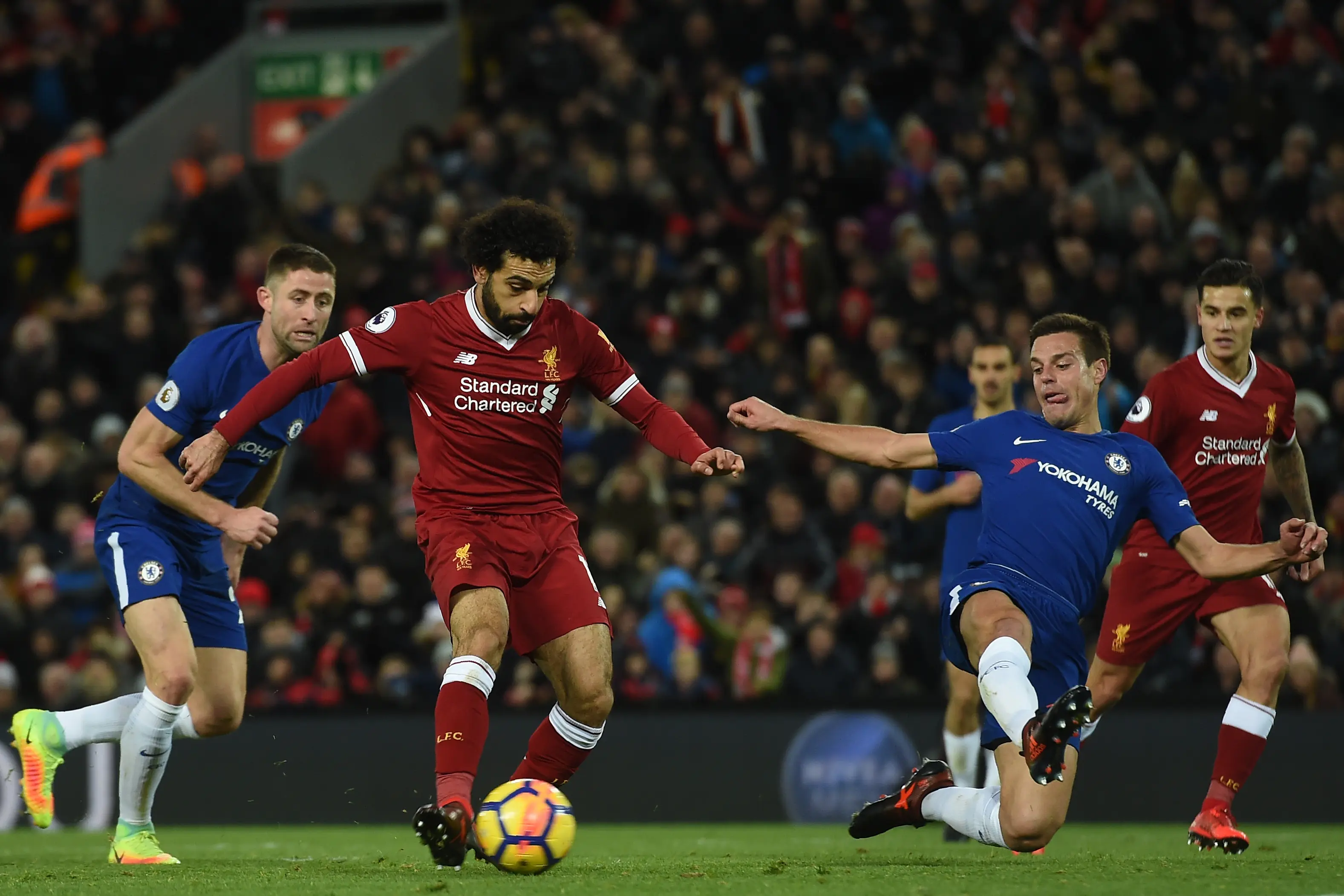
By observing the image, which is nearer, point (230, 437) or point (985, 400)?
point (230, 437)

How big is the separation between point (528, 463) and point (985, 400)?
311 cm

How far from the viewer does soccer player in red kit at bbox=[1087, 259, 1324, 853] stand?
8.25 meters

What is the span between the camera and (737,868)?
716 cm

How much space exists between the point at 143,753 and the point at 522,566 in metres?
2.05

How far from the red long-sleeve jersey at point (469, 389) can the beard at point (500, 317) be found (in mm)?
32

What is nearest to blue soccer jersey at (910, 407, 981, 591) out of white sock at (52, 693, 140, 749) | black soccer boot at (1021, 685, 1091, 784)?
black soccer boot at (1021, 685, 1091, 784)

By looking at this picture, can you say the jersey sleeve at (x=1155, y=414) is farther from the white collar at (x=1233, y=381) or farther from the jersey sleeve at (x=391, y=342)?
the jersey sleeve at (x=391, y=342)

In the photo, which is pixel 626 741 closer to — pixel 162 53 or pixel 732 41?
pixel 732 41

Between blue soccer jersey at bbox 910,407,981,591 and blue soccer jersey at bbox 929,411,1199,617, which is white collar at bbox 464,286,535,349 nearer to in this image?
blue soccer jersey at bbox 929,411,1199,617

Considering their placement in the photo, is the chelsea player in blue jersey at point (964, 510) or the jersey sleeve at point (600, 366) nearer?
the jersey sleeve at point (600, 366)

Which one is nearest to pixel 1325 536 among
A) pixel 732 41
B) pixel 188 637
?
pixel 188 637

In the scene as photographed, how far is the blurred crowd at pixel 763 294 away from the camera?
1268 centimetres

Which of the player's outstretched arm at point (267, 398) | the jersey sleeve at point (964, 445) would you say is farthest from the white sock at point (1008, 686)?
the player's outstretched arm at point (267, 398)

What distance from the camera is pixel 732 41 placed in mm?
16969
